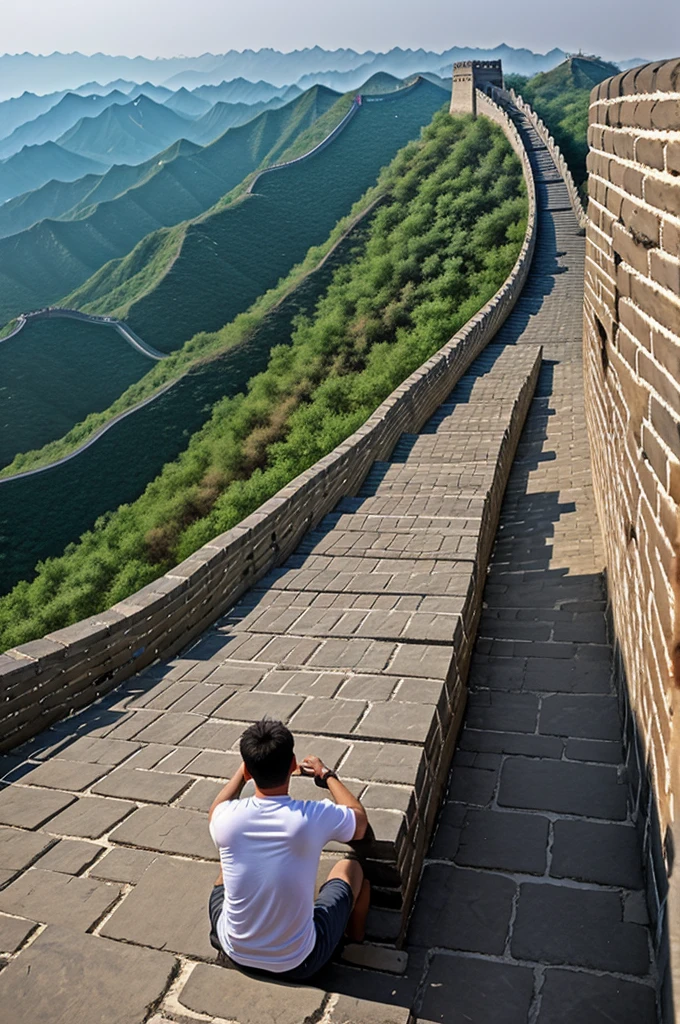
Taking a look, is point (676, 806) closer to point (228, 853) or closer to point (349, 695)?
point (228, 853)

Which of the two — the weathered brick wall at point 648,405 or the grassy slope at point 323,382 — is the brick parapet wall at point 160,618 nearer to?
the weathered brick wall at point 648,405

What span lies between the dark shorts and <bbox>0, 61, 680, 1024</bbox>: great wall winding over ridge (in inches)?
2.0

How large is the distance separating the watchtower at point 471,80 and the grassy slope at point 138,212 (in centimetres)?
4425

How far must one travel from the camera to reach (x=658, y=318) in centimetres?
244

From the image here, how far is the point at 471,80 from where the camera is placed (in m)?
51.5

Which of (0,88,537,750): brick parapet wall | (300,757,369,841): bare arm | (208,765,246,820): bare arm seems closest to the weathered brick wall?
(300,757,369,841): bare arm

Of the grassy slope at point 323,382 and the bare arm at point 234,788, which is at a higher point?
the bare arm at point 234,788

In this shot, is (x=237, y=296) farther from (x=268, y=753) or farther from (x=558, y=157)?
(x=268, y=753)

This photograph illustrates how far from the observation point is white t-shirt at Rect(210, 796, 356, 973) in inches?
89.0

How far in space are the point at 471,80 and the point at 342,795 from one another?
5656 centimetres

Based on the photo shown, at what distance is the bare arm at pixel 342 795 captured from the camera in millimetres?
2436

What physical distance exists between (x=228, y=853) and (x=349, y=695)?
1126 millimetres

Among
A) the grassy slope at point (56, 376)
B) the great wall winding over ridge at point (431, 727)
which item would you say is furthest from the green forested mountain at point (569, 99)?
the grassy slope at point (56, 376)

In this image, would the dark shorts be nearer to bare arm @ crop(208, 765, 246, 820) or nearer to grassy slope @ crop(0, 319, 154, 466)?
bare arm @ crop(208, 765, 246, 820)
